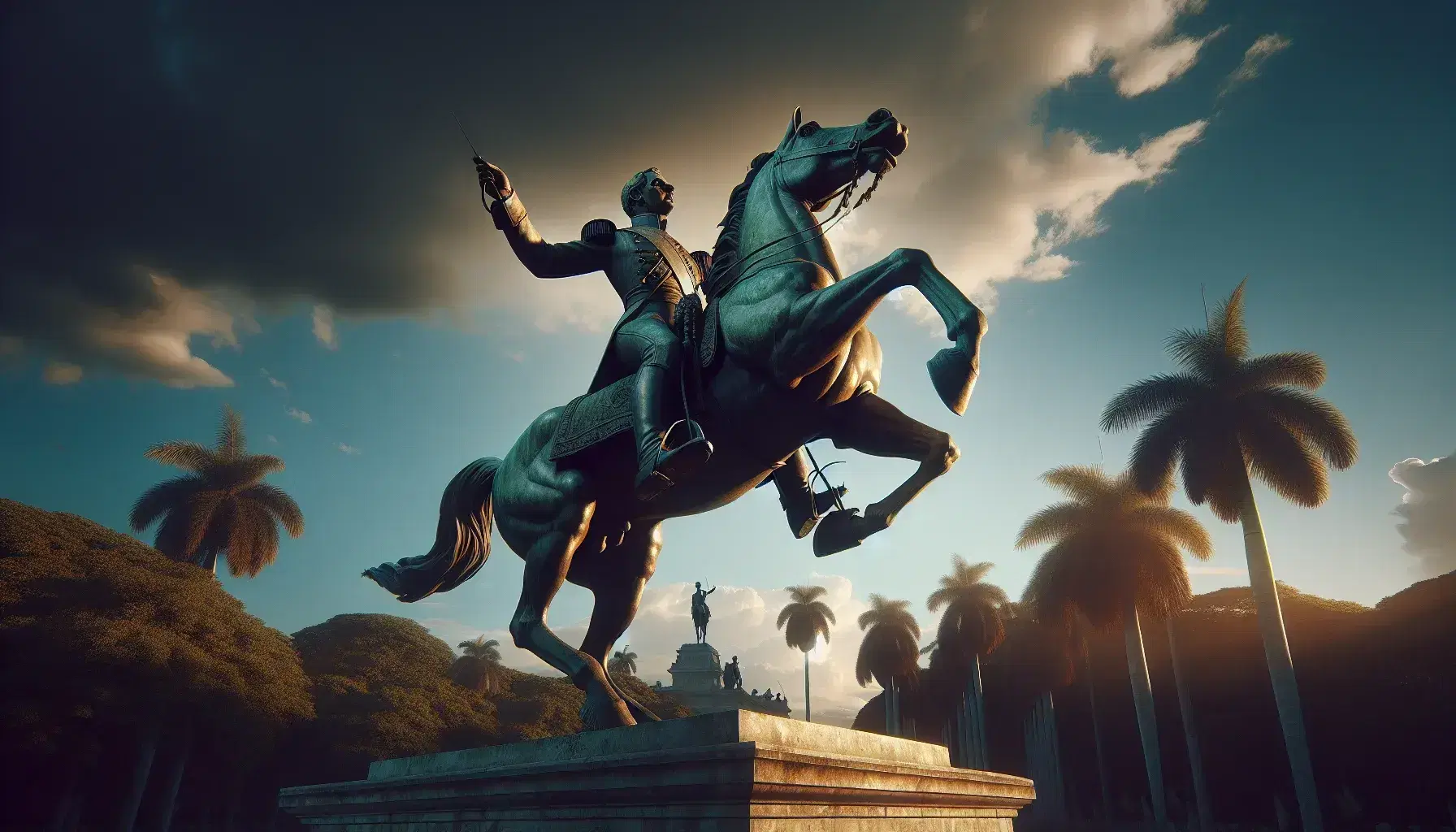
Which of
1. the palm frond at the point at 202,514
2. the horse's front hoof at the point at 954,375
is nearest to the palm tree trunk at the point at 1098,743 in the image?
the palm frond at the point at 202,514

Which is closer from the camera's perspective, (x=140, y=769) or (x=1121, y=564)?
(x=140, y=769)

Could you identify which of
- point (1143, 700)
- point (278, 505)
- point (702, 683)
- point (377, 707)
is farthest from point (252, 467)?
point (1143, 700)

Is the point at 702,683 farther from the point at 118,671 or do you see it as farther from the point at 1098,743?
the point at 118,671

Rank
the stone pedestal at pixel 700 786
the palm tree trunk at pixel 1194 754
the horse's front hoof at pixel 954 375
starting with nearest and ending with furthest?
the stone pedestal at pixel 700 786
the horse's front hoof at pixel 954 375
the palm tree trunk at pixel 1194 754

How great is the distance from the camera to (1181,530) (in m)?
28.7

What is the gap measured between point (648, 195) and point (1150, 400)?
2357 centimetres

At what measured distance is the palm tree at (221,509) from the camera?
27.7 m

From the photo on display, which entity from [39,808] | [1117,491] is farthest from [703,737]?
[1117,491]

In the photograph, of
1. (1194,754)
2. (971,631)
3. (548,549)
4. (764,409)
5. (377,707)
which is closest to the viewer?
(764,409)

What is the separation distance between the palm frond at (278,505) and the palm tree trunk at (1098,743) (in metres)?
31.6

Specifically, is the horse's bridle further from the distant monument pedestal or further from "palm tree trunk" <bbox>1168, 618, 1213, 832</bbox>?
the distant monument pedestal

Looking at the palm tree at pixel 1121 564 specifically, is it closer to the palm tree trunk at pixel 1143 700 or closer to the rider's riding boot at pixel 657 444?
the palm tree trunk at pixel 1143 700

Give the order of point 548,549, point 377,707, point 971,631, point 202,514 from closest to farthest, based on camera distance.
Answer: point 548,549
point 377,707
point 202,514
point 971,631

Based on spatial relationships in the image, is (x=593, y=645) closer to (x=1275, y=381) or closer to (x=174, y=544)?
(x=1275, y=381)
